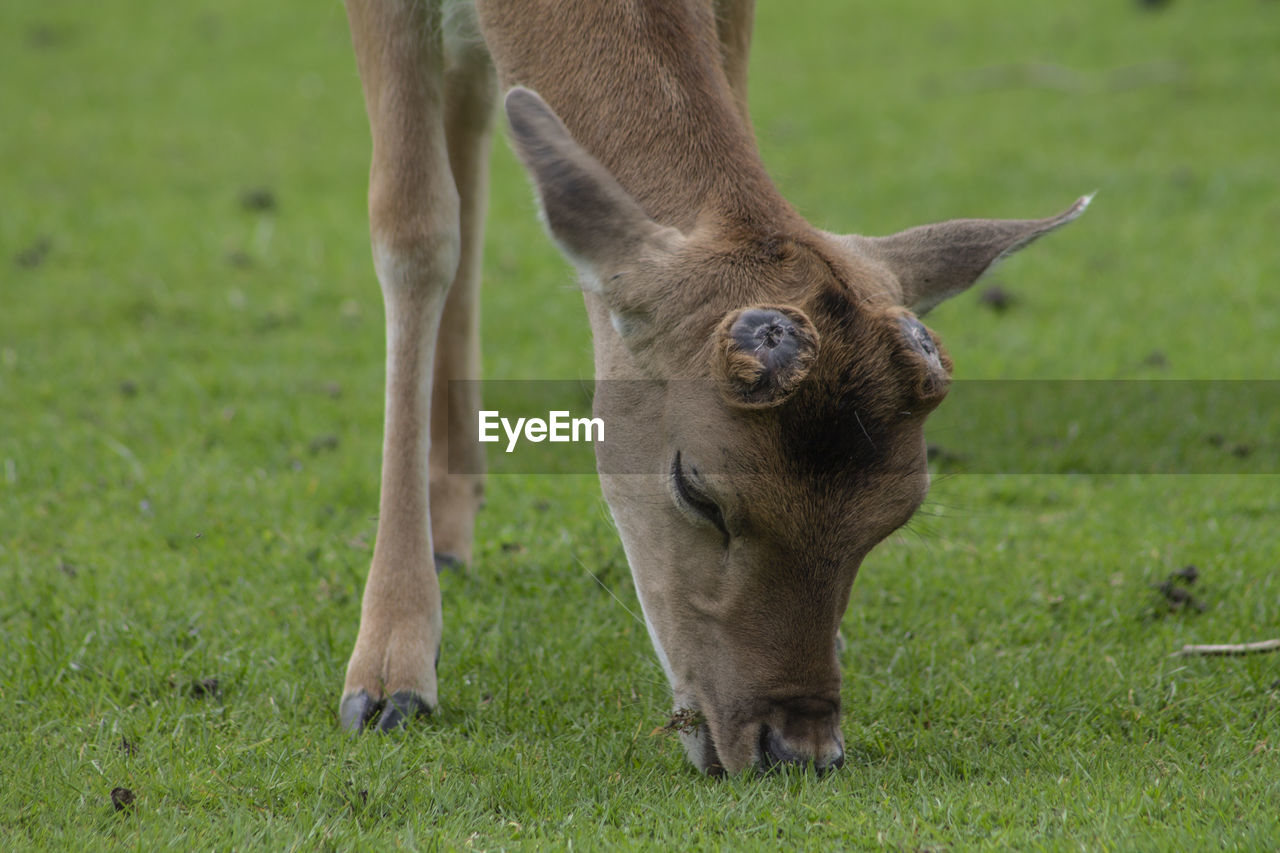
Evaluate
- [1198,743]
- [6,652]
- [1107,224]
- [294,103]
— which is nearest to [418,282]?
[6,652]

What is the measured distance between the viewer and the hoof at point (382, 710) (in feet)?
14.1

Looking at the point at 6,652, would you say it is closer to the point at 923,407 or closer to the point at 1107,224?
the point at 923,407

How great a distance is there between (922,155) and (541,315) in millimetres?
5385

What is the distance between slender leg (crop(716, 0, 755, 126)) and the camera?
16.9ft

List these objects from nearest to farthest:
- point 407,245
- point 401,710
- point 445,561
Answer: point 401,710
point 407,245
point 445,561

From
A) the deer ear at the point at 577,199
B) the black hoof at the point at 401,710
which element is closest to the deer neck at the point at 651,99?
the deer ear at the point at 577,199

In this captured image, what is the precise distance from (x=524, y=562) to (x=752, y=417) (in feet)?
7.61

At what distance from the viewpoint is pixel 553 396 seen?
24.9 feet

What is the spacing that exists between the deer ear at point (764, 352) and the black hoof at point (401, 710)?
5.20 ft

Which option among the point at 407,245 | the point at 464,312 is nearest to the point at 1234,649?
the point at 407,245

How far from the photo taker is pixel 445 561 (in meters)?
5.62

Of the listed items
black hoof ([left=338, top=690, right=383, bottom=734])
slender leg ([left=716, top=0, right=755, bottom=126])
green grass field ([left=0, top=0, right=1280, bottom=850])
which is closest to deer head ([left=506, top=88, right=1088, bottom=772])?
green grass field ([left=0, top=0, right=1280, bottom=850])

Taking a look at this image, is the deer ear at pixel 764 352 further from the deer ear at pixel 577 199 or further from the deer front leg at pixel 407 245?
the deer front leg at pixel 407 245

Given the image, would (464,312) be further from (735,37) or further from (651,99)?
(651,99)
